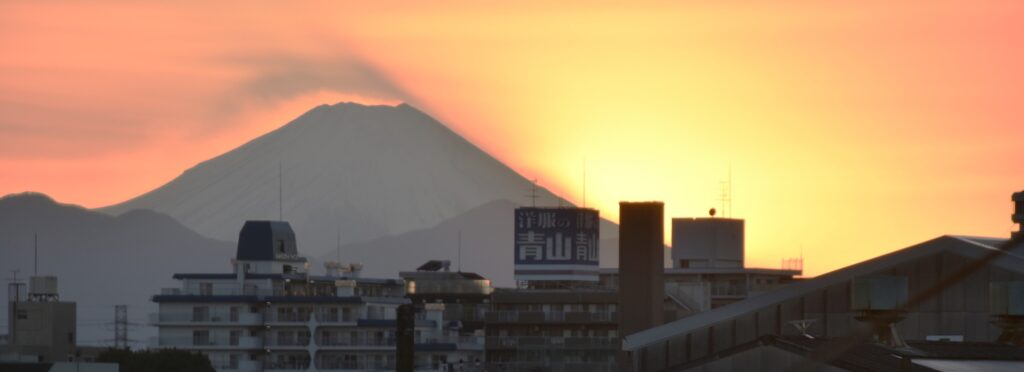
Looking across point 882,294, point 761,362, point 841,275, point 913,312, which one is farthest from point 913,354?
point 841,275

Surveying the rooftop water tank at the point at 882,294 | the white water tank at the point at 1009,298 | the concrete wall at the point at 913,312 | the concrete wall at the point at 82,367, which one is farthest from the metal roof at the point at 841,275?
the concrete wall at the point at 82,367

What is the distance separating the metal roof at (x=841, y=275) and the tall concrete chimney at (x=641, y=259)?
58948mm

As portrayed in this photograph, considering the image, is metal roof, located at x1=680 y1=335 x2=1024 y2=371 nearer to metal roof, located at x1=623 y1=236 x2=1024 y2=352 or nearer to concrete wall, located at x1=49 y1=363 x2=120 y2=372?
metal roof, located at x1=623 y1=236 x2=1024 y2=352

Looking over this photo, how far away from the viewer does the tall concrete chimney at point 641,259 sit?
518 ft

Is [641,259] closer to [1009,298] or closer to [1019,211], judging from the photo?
[1019,211]

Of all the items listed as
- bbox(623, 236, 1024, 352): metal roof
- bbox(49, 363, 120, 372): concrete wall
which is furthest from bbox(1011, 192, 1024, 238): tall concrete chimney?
bbox(49, 363, 120, 372): concrete wall

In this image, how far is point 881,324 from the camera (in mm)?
75062

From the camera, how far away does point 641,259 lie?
530ft

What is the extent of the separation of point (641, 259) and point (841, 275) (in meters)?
71.8

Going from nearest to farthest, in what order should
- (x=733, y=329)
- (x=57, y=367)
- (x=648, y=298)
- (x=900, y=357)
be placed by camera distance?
(x=900, y=357) < (x=733, y=329) < (x=648, y=298) < (x=57, y=367)

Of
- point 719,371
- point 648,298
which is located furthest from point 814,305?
point 648,298

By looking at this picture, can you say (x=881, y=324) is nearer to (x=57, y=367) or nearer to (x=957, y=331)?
(x=957, y=331)

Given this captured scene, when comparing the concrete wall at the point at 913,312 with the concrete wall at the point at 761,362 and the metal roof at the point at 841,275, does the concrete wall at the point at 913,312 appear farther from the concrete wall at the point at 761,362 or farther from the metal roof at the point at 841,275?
the concrete wall at the point at 761,362

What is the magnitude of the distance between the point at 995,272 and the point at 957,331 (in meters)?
2.63
